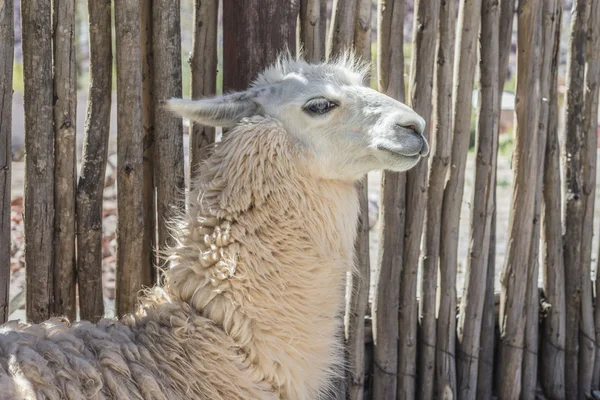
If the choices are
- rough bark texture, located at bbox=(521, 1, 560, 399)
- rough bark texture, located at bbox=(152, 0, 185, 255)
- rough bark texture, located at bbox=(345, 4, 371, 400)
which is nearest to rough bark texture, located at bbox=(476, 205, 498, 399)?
rough bark texture, located at bbox=(521, 1, 560, 399)

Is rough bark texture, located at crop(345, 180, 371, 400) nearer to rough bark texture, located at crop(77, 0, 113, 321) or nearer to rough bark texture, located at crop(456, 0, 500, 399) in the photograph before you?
rough bark texture, located at crop(456, 0, 500, 399)

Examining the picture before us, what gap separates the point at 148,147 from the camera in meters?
3.58

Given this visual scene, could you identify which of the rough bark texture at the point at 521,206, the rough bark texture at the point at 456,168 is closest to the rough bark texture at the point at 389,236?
the rough bark texture at the point at 456,168

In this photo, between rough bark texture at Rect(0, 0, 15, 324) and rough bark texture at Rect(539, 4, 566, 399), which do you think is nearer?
rough bark texture at Rect(0, 0, 15, 324)

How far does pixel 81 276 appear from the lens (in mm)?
3420

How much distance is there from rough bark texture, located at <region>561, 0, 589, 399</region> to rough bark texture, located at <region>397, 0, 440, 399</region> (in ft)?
3.24

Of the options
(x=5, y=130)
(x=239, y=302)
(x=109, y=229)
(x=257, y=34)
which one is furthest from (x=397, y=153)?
(x=109, y=229)

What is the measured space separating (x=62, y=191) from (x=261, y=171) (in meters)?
0.98

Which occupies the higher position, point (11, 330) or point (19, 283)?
point (11, 330)

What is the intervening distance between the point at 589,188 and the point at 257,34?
2300mm

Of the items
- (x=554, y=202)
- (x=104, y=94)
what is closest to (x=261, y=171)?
(x=104, y=94)

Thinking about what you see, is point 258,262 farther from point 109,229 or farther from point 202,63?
point 109,229

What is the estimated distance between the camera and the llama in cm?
262

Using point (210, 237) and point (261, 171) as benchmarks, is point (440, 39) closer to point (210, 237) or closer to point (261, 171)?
point (261, 171)
